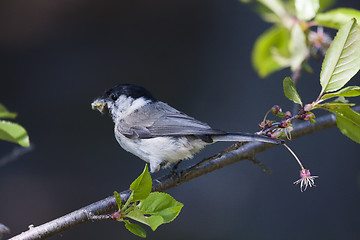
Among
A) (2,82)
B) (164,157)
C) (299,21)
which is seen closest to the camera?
(299,21)

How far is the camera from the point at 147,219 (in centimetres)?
133

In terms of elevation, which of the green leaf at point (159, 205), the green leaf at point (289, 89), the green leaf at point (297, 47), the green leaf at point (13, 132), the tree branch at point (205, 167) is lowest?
the tree branch at point (205, 167)

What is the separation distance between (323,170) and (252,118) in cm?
89

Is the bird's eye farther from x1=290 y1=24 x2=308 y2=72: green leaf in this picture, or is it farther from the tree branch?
Result: x1=290 y1=24 x2=308 y2=72: green leaf

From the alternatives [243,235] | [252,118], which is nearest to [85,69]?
[252,118]

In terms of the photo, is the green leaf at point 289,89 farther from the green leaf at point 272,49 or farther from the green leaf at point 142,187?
the green leaf at point 272,49

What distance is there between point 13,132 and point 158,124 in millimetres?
1130

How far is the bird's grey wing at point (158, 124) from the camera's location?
2318 millimetres

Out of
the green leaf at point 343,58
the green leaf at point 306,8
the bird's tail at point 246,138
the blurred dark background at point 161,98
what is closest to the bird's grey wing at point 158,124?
the bird's tail at point 246,138

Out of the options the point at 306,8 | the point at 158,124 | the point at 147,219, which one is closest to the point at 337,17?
the point at 306,8

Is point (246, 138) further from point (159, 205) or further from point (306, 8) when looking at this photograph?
point (306, 8)

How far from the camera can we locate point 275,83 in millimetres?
4613

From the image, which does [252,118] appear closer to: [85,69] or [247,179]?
[247,179]

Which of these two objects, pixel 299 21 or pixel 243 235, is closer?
pixel 299 21
